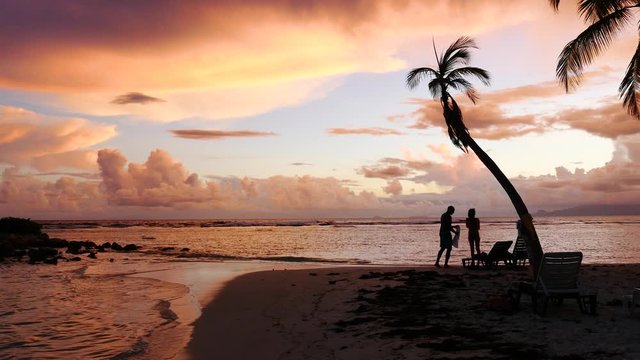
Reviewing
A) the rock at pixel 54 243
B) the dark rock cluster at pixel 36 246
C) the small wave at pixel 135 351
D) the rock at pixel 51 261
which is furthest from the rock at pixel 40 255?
the small wave at pixel 135 351

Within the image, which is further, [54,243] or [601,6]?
[54,243]

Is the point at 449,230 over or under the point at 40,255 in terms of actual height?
over

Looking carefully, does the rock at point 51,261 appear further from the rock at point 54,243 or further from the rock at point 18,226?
the rock at point 18,226

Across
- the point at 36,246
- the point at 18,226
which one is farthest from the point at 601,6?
the point at 18,226

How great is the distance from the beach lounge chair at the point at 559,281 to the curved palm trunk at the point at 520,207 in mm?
749

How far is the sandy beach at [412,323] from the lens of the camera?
7569 mm

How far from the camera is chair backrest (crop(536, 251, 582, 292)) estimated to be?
9.47 meters

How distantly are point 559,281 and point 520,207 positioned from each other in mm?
2610

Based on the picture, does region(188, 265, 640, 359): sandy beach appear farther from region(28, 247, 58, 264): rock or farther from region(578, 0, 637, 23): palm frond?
region(28, 247, 58, 264): rock

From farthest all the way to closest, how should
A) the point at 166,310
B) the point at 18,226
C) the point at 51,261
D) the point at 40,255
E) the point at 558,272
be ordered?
the point at 18,226, the point at 40,255, the point at 51,261, the point at 166,310, the point at 558,272

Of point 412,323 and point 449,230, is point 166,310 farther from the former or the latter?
point 449,230

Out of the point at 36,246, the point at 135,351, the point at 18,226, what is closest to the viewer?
the point at 135,351

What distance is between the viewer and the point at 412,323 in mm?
9359

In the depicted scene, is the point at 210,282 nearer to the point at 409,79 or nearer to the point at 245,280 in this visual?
the point at 245,280
